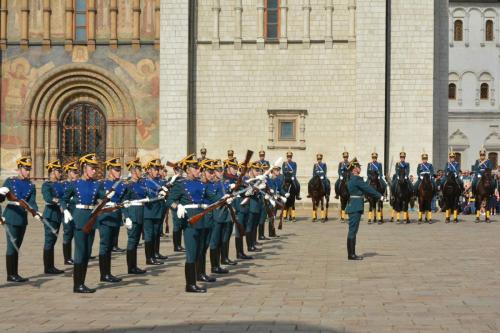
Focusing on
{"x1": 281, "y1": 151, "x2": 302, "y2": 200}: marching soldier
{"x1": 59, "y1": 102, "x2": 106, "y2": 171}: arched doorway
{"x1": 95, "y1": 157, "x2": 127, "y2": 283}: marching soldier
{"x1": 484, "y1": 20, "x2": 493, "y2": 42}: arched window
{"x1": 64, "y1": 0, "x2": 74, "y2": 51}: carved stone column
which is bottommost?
{"x1": 95, "y1": 157, "x2": 127, "y2": 283}: marching soldier

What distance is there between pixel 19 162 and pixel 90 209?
1748 millimetres

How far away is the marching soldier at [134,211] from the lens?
1434 centimetres

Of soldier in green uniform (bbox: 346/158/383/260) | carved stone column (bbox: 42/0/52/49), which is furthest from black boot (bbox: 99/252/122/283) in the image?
carved stone column (bbox: 42/0/52/49)

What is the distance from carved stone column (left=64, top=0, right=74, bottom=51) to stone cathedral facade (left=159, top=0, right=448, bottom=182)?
354cm

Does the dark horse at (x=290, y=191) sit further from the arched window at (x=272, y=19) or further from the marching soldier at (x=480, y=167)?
the arched window at (x=272, y=19)

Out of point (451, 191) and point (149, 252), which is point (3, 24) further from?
point (149, 252)

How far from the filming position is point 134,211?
15.2 m

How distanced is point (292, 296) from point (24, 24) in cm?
2432

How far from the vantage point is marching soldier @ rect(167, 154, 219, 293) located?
12.0 meters

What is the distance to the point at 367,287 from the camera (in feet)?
40.2

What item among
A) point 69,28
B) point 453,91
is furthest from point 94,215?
point 453,91

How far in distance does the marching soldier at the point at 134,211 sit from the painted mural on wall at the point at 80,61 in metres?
17.0

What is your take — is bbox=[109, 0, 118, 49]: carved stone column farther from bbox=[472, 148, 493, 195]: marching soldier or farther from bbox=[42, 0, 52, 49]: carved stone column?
bbox=[472, 148, 493, 195]: marching soldier

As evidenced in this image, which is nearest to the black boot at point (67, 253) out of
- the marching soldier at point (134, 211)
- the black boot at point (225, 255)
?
the marching soldier at point (134, 211)
